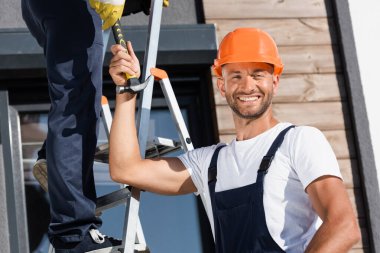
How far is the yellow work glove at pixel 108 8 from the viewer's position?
11.9ft

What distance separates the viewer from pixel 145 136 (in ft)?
13.0

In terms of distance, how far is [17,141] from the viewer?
590cm

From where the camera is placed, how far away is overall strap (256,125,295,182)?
365 centimetres

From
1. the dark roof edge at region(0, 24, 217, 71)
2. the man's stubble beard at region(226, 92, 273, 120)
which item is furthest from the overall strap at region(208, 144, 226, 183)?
the dark roof edge at region(0, 24, 217, 71)

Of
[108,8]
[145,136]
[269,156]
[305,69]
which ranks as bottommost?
[269,156]

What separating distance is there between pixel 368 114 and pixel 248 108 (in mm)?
2383

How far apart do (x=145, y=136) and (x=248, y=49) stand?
591mm

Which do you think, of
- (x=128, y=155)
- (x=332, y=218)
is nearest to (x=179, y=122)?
(x=128, y=155)

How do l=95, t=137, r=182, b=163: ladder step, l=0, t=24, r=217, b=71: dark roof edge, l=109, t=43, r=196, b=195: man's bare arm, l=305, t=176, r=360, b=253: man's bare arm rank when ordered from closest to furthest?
l=305, t=176, r=360, b=253: man's bare arm, l=109, t=43, r=196, b=195: man's bare arm, l=95, t=137, r=182, b=163: ladder step, l=0, t=24, r=217, b=71: dark roof edge

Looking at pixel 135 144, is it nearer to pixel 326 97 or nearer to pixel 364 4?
pixel 326 97

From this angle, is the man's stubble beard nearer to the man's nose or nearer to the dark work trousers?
the man's nose

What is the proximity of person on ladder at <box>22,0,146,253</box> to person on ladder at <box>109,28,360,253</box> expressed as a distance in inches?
5.8

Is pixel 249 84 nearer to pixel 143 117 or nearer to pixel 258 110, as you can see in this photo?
pixel 258 110

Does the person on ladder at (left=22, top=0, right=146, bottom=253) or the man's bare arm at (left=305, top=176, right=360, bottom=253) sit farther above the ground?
the person on ladder at (left=22, top=0, right=146, bottom=253)
